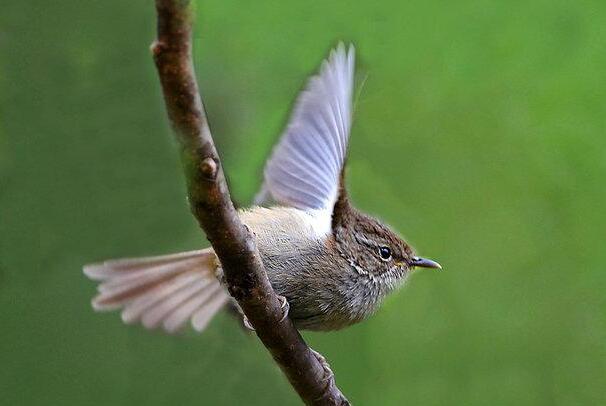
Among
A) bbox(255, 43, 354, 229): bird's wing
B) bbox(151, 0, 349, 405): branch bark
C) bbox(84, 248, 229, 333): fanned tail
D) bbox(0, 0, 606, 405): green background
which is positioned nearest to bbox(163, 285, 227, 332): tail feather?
bbox(84, 248, 229, 333): fanned tail

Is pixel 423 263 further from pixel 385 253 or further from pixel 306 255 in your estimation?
pixel 306 255

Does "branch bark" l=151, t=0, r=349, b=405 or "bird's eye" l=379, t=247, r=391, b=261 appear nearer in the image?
"branch bark" l=151, t=0, r=349, b=405

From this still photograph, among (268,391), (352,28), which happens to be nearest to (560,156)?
(352,28)

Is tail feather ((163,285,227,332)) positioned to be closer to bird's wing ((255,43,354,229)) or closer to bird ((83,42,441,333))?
bird ((83,42,441,333))

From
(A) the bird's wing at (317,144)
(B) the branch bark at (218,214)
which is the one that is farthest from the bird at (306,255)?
(B) the branch bark at (218,214)

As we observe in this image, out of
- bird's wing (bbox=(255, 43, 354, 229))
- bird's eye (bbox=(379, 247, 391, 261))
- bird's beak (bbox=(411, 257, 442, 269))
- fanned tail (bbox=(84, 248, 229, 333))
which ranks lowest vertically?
bird's beak (bbox=(411, 257, 442, 269))

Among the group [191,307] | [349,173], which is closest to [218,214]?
[191,307]
